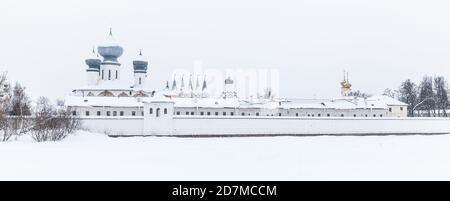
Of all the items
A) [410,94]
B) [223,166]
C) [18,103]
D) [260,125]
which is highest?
[410,94]

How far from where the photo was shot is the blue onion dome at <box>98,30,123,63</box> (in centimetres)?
3869

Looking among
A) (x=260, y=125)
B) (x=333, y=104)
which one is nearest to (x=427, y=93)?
(x=333, y=104)

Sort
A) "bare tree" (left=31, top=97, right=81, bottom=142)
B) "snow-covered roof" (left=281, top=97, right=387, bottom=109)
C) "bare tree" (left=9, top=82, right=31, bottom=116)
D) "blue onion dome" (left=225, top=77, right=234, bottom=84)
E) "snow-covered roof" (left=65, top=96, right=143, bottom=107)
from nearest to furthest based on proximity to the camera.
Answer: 1. "bare tree" (left=31, top=97, right=81, bottom=142)
2. "bare tree" (left=9, top=82, right=31, bottom=116)
3. "snow-covered roof" (left=65, top=96, right=143, bottom=107)
4. "snow-covered roof" (left=281, top=97, right=387, bottom=109)
5. "blue onion dome" (left=225, top=77, right=234, bottom=84)

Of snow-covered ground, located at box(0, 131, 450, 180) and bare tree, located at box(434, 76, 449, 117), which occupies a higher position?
bare tree, located at box(434, 76, 449, 117)

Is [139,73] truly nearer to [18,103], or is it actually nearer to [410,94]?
[18,103]

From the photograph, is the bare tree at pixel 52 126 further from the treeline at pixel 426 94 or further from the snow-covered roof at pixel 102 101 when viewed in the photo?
the treeline at pixel 426 94

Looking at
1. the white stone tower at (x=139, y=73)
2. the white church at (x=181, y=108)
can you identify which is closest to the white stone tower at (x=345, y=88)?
the white church at (x=181, y=108)

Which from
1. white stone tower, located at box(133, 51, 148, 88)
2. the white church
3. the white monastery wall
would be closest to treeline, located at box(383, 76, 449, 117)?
the white church

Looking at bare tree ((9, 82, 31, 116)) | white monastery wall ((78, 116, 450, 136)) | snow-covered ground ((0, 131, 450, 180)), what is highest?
bare tree ((9, 82, 31, 116))

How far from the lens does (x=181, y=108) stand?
111 feet

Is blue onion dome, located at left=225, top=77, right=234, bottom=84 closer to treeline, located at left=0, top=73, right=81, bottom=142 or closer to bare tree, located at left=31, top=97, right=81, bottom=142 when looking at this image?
treeline, located at left=0, top=73, right=81, bottom=142

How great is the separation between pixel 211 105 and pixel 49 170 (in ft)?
81.2

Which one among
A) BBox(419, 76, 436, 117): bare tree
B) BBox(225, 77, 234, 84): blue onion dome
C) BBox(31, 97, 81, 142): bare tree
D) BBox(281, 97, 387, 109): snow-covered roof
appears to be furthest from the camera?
BBox(419, 76, 436, 117): bare tree

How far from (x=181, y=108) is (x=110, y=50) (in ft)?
29.3
